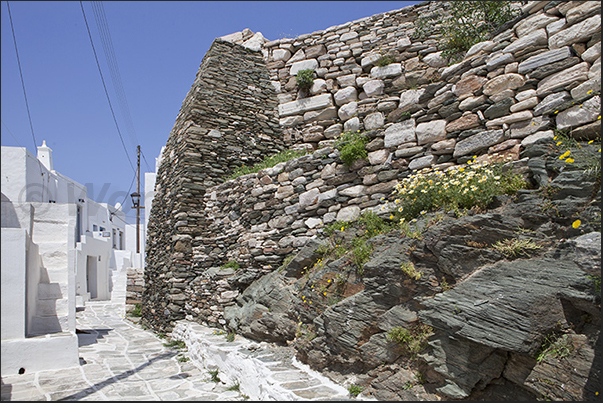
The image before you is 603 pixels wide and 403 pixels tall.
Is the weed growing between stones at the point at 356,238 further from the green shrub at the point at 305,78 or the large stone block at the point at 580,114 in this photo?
the green shrub at the point at 305,78

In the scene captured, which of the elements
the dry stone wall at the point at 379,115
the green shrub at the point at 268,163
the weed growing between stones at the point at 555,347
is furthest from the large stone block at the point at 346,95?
the weed growing between stones at the point at 555,347

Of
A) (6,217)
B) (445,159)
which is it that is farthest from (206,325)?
(445,159)

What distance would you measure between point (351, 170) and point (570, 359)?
138 inches

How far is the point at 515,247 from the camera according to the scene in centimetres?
328

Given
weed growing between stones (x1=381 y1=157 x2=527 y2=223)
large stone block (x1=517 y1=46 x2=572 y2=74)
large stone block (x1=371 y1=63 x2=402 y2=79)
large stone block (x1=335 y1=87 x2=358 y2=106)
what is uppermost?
large stone block (x1=371 y1=63 x2=402 y2=79)

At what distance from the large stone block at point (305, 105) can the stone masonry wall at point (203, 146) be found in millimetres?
320

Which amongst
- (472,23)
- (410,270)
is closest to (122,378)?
(410,270)

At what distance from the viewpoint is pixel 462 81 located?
4.77 metres

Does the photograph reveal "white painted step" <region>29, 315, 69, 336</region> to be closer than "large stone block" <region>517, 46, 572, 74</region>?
No

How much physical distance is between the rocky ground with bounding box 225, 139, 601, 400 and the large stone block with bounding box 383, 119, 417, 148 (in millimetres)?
1477

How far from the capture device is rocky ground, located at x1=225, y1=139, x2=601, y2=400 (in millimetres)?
2785

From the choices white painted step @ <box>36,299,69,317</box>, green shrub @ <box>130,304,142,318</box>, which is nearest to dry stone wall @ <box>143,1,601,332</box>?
white painted step @ <box>36,299,69,317</box>

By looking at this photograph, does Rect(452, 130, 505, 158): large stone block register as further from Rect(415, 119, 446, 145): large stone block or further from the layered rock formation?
Rect(415, 119, 446, 145): large stone block

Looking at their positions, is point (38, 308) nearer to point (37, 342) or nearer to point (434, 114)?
point (37, 342)
